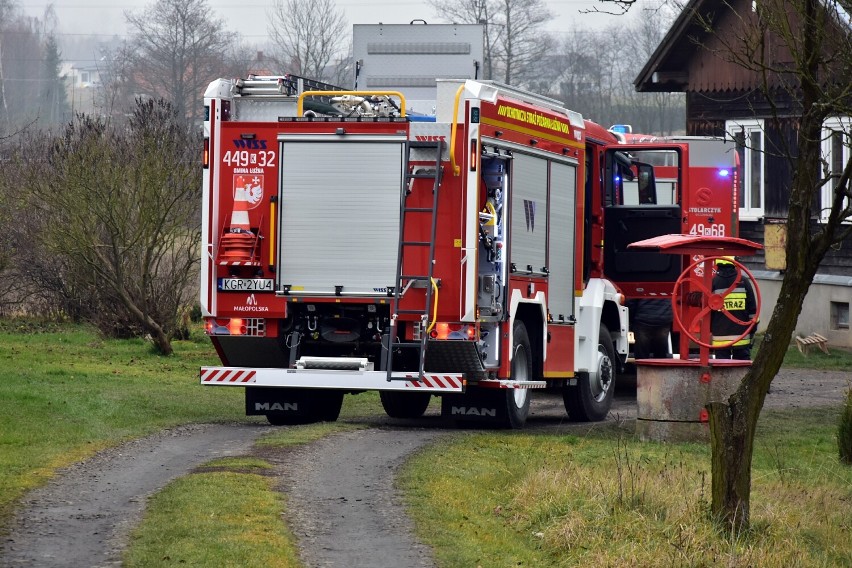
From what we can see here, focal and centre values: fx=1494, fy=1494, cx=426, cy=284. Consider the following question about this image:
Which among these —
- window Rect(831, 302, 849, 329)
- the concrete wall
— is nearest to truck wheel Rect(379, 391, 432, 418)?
the concrete wall

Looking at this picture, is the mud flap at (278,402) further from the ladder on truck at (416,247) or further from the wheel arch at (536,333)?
the wheel arch at (536,333)

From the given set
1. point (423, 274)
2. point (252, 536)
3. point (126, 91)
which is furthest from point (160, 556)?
point (126, 91)

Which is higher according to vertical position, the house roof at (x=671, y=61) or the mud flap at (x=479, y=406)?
the house roof at (x=671, y=61)

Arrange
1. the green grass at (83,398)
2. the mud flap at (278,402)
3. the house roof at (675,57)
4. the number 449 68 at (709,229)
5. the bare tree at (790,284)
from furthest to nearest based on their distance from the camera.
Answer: the house roof at (675,57)
the number 449 68 at (709,229)
the mud flap at (278,402)
the green grass at (83,398)
the bare tree at (790,284)

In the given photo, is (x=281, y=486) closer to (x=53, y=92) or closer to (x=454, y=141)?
(x=454, y=141)

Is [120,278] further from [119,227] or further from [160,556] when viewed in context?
[160,556]

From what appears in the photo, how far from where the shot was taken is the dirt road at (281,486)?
28.3ft

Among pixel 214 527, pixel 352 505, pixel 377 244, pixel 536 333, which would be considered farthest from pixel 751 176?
pixel 214 527

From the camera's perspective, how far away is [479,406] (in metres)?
15.2

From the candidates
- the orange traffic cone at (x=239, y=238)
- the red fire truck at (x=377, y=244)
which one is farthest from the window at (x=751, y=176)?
the orange traffic cone at (x=239, y=238)

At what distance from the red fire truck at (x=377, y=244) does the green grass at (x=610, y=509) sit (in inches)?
53.5

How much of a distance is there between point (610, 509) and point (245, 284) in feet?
18.5

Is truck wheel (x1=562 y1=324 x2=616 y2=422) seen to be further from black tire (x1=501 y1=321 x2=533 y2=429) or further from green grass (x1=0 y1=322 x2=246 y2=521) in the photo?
green grass (x1=0 y1=322 x2=246 y2=521)

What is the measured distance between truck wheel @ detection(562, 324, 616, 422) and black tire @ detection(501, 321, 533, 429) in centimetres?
143
